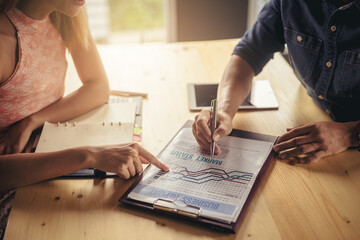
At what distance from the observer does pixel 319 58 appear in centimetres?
121

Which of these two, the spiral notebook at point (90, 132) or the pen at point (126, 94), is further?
the pen at point (126, 94)

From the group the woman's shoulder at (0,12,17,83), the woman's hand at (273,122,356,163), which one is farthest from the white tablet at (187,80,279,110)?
the woman's shoulder at (0,12,17,83)

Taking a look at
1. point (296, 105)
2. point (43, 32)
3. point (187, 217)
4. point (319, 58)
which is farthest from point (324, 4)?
point (43, 32)

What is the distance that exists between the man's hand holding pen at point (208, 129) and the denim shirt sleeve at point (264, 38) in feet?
1.02

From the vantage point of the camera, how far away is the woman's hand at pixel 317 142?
995 millimetres

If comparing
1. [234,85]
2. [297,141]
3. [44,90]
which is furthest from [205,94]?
[44,90]

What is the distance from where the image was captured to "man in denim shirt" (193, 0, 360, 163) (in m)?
1.02

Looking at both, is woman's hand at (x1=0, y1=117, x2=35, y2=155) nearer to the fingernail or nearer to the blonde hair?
the blonde hair

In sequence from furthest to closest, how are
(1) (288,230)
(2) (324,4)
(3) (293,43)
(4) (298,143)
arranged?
(3) (293,43), (2) (324,4), (4) (298,143), (1) (288,230)

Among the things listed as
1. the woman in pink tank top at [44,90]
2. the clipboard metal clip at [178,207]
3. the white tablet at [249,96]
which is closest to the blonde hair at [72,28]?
the woman in pink tank top at [44,90]

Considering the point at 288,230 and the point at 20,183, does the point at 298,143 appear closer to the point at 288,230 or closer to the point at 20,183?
the point at 288,230

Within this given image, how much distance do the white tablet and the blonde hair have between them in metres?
0.42

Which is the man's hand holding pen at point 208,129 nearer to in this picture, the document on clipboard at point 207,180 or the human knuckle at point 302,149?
the document on clipboard at point 207,180

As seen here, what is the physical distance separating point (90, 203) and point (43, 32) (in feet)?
2.03
